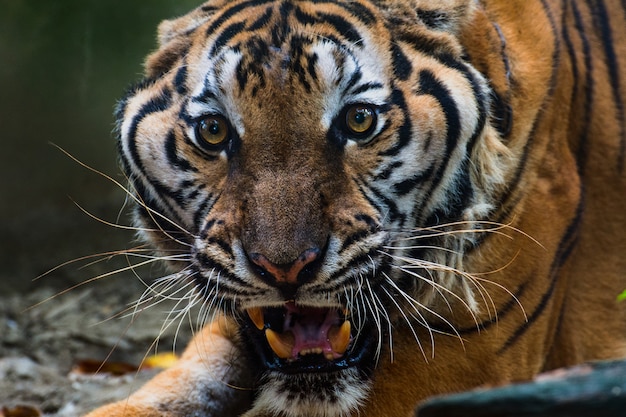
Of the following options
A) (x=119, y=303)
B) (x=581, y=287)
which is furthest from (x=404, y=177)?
(x=119, y=303)

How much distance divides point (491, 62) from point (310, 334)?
2.35 feet

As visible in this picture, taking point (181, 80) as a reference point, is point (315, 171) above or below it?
below

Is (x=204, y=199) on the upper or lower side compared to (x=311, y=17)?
lower

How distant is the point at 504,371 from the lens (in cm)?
191

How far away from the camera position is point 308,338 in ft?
5.91

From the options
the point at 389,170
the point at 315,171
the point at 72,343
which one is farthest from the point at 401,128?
the point at 72,343

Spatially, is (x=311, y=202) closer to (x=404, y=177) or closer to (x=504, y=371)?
(x=404, y=177)

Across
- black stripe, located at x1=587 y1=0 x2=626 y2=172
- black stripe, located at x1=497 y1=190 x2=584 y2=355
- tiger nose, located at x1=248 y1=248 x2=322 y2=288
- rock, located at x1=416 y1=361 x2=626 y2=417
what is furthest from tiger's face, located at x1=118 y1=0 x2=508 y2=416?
rock, located at x1=416 y1=361 x2=626 y2=417

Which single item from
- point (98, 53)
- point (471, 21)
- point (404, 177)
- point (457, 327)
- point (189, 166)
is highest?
point (98, 53)

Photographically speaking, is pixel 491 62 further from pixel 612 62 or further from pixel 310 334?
pixel 310 334

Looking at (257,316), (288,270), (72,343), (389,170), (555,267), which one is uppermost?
(389,170)

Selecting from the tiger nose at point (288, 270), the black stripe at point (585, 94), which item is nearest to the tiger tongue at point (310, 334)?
the tiger nose at point (288, 270)

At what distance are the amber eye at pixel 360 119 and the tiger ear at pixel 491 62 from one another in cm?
31

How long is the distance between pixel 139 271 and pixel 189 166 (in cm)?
220
